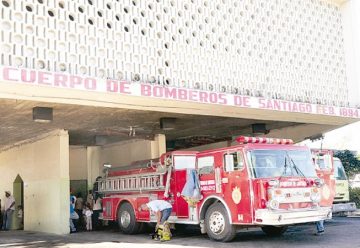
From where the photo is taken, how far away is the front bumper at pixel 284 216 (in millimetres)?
9383

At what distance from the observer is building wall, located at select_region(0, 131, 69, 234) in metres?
14.8

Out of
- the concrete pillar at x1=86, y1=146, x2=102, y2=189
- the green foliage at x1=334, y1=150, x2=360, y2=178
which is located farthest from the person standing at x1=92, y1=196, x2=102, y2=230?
the green foliage at x1=334, y1=150, x2=360, y2=178

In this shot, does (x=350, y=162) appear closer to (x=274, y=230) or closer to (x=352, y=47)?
(x=352, y=47)

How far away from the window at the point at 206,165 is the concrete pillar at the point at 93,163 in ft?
27.2

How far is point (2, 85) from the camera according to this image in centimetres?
987

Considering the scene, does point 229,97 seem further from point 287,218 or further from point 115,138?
point 115,138

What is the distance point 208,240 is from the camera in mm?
10875

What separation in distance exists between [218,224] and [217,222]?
0.17ft

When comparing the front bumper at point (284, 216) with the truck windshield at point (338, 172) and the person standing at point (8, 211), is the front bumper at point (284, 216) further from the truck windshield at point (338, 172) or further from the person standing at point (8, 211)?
the person standing at point (8, 211)

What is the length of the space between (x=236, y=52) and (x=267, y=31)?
5.51 ft

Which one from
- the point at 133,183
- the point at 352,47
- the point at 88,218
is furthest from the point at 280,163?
the point at 352,47

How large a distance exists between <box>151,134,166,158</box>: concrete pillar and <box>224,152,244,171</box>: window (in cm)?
708

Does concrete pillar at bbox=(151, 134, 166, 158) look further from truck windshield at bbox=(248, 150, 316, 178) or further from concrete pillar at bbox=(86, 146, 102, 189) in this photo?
truck windshield at bbox=(248, 150, 316, 178)

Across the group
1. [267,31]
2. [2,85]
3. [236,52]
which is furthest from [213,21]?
[2,85]
